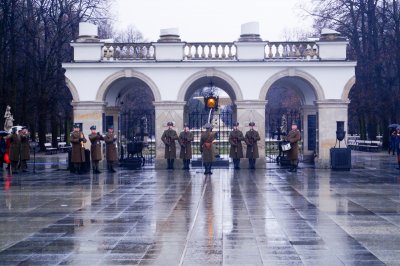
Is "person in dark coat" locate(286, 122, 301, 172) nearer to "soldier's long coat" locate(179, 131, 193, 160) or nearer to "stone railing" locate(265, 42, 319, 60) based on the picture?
"soldier's long coat" locate(179, 131, 193, 160)

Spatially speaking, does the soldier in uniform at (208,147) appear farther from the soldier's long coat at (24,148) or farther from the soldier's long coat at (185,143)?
the soldier's long coat at (24,148)

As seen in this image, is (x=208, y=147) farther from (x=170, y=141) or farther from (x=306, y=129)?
(x=306, y=129)

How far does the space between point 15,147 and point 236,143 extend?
8.25 m

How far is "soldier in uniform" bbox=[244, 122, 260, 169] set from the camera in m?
26.3

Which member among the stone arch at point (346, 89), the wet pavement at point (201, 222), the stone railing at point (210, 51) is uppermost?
the stone railing at point (210, 51)

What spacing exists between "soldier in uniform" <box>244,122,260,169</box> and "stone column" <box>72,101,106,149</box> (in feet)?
19.0

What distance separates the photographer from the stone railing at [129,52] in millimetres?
27656

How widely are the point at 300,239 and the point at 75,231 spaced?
3.61m

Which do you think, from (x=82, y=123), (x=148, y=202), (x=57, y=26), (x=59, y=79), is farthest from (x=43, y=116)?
Result: (x=148, y=202)

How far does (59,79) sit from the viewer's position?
43312mm

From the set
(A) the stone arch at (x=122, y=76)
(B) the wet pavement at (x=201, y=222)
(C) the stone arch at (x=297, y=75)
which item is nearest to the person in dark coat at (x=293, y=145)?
(C) the stone arch at (x=297, y=75)

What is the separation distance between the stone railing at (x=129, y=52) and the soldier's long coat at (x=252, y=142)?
4992mm

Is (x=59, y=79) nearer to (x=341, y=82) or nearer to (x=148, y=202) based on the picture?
(x=341, y=82)

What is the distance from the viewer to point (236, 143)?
86.7 feet
